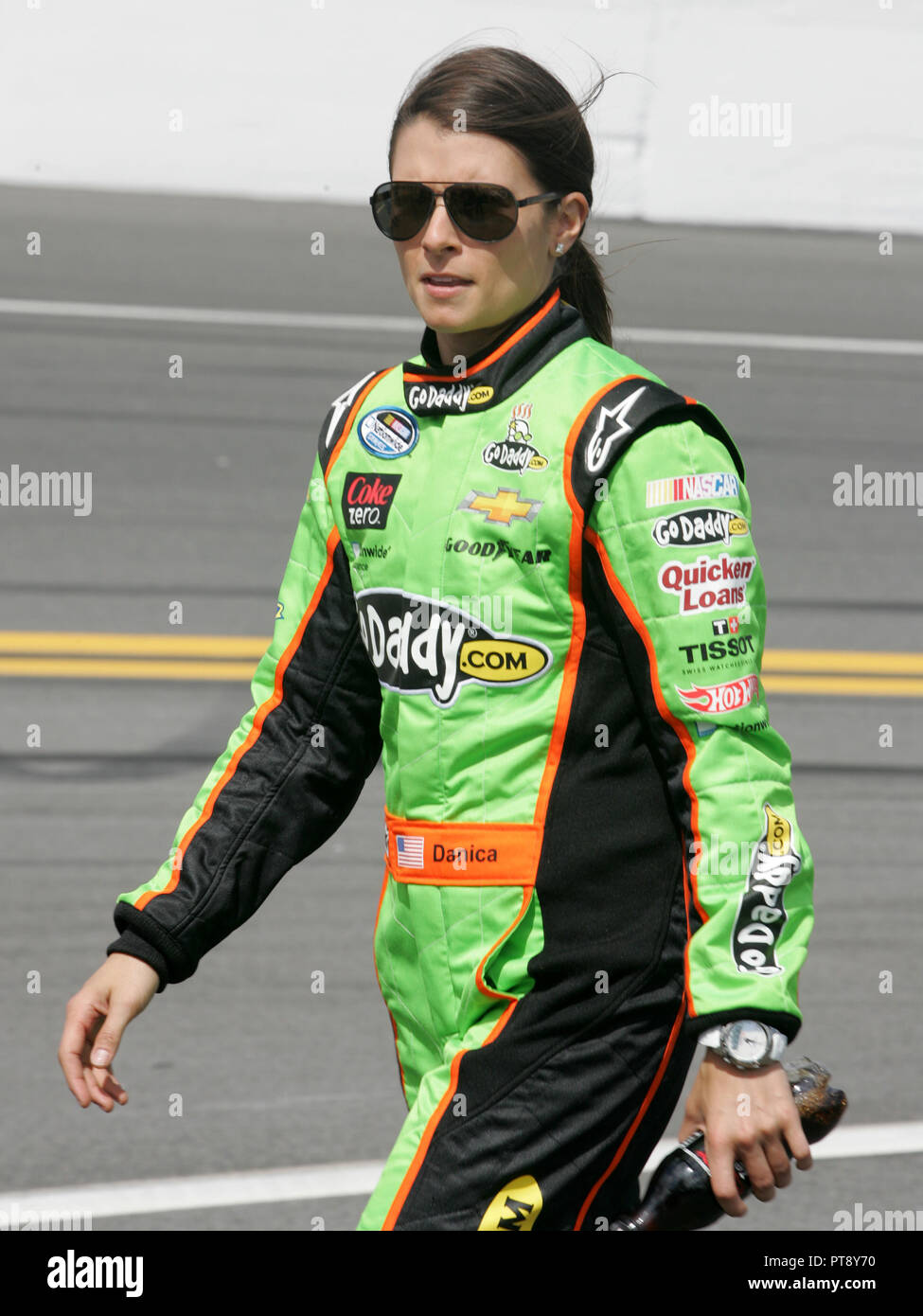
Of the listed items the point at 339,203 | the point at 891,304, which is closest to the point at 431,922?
the point at 891,304

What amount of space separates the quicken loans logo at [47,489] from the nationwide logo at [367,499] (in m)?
6.76

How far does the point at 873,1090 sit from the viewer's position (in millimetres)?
5000

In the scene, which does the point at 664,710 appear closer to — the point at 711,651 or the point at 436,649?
the point at 711,651

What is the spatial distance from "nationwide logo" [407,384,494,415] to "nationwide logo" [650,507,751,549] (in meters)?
0.34

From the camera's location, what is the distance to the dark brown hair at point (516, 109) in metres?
2.66

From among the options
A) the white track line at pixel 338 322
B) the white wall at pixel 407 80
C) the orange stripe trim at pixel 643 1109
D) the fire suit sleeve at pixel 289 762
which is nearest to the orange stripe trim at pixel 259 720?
the fire suit sleeve at pixel 289 762

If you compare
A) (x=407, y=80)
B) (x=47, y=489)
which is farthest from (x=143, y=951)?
(x=407, y=80)

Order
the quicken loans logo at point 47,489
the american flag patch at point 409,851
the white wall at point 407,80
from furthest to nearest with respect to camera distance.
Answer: the white wall at point 407,80
the quicken loans logo at point 47,489
the american flag patch at point 409,851

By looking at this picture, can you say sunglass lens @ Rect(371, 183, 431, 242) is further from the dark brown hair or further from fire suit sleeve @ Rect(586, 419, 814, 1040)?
fire suit sleeve @ Rect(586, 419, 814, 1040)

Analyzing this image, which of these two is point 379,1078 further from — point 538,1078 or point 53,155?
point 53,155

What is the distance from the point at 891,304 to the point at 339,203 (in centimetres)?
438

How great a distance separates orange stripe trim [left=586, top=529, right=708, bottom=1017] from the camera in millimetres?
2406

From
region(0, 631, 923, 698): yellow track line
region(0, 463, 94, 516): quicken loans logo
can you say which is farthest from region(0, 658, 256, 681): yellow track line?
region(0, 463, 94, 516): quicken loans logo

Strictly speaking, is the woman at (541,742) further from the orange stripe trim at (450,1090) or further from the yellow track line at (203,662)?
the yellow track line at (203,662)
